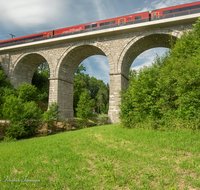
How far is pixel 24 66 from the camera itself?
67.2 ft

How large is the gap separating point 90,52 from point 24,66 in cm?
999

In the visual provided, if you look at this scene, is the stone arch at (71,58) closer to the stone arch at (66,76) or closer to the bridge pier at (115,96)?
the stone arch at (66,76)

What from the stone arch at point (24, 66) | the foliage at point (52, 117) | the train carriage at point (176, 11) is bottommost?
the foliage at point (52, 117)

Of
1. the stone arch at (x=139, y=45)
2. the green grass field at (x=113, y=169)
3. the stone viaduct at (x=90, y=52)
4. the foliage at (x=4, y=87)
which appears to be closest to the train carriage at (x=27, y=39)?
the stone viaduct at (x=90, y=52)

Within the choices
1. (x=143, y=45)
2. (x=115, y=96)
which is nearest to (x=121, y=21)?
(x=143, y=45)

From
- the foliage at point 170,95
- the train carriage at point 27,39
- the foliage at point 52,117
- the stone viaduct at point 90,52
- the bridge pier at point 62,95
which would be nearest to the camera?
the foliage at point 170,95

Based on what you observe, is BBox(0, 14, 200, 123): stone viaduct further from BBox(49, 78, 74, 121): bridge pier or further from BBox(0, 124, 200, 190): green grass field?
BBox(0, 124, 200, 190): green grass field

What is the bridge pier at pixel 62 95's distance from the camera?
1684 cm

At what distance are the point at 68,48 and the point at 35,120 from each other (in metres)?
8.80

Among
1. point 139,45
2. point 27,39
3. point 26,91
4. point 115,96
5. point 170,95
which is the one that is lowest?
point 170,95

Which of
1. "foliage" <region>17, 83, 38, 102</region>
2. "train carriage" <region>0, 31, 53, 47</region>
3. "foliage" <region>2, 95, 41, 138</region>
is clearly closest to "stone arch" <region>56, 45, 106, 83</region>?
"train carriage" <region>0, 31, 53, 47</region>

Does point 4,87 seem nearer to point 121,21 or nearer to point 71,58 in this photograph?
point 71,58

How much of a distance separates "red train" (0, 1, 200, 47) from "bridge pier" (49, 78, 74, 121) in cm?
569

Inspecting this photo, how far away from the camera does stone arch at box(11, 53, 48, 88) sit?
1922cm
